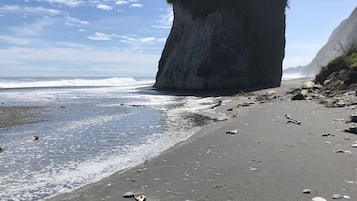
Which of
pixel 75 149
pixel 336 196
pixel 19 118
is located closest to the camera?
pixel 336 196

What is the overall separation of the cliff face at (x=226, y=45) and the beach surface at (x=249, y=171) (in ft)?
97.4

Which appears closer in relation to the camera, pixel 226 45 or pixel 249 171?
pixel 249 171

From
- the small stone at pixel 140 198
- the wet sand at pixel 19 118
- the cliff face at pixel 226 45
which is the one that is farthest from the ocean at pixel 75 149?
the cliff face at pixel 226 45

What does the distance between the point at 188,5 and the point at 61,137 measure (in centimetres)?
3535

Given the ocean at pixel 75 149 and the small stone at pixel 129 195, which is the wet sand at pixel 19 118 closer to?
the ocean at pixel 75 149

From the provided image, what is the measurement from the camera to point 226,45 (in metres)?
41.1

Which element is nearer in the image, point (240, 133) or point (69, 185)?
point (69, 185)

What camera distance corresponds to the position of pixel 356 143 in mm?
8414

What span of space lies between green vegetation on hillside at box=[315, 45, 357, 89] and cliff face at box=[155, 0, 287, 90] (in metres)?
10.8

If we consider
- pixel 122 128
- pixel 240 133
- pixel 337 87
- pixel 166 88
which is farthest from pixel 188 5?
pixel 240 133

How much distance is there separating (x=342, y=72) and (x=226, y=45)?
17283mm

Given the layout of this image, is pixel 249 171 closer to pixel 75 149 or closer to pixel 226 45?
pixel 75 149

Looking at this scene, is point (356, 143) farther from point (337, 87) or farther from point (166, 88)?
point (166, 88)

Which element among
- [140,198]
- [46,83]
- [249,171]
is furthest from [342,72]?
[46,83]
